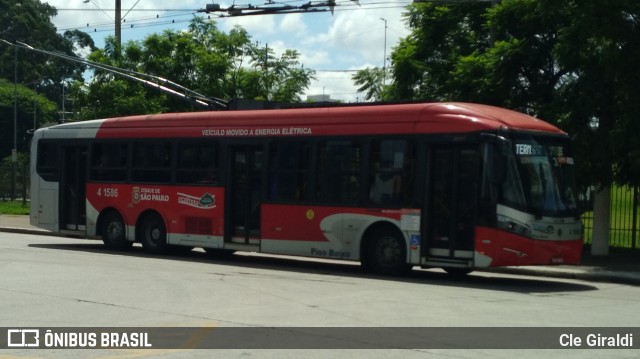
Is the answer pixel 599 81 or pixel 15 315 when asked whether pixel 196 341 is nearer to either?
pixel 15 315

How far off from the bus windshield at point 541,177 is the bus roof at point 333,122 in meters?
0.35

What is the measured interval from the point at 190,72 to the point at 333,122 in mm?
25772

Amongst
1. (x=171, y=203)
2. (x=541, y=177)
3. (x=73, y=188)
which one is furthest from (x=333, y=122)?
(x=73, y=188)

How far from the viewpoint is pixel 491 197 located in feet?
55.6

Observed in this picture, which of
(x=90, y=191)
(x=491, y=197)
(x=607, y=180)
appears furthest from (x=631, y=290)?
(x=90, y=191)

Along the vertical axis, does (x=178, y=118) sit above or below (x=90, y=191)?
above

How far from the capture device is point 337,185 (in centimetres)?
1917

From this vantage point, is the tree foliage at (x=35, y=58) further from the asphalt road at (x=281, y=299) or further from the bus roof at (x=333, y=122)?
the asphalt road at (x=281, y=299)

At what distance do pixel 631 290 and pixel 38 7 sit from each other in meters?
88.6

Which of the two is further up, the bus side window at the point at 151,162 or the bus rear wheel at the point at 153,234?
the bus side window at the point at 151,162

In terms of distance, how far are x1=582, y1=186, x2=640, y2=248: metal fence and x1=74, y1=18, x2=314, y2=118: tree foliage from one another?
20.8 m

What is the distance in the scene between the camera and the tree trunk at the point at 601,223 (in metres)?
23.2

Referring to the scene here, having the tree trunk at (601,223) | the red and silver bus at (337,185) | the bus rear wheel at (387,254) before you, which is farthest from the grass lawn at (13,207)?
the tree trunk at (601,223)

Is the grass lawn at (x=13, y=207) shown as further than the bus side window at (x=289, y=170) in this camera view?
Yes
